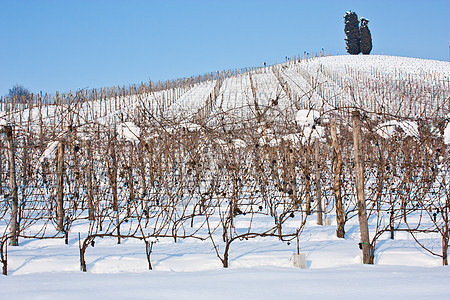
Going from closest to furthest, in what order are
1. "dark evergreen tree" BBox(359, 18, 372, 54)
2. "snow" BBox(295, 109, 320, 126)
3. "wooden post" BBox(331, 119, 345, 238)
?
1. "snow" BBox(295, 109, 320, 126)
2. "wooden post" BBox(331, 119, 345, 238)
3. "dark evergreen tree" BBox(359, 18, 372, 54)

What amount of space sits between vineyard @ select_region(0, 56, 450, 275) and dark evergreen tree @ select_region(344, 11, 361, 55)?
18.4 ft

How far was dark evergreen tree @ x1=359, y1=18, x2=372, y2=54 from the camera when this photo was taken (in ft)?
144

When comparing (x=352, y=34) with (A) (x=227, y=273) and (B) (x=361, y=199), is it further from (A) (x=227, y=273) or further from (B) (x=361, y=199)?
(A) (x=227, y=273)

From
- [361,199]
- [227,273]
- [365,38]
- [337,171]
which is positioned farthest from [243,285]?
[365,38]

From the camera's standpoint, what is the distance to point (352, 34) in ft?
146

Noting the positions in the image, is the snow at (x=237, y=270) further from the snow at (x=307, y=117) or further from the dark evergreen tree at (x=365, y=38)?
the dark evergreen tree at (x=365, y=38)

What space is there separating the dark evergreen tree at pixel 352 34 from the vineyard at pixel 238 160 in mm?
5598

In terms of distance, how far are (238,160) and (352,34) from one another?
4324 centimetres

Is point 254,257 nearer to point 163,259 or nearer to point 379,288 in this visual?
point 163,259

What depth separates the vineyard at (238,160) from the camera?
3250 millimetres

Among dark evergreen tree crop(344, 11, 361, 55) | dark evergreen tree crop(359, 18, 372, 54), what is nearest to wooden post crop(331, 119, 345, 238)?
dark evergreen tree crop(344, 11, 361, 55)

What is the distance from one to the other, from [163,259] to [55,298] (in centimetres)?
119

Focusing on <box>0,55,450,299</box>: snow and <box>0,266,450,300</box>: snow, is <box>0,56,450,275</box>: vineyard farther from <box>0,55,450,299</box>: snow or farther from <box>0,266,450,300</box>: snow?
<box>0,266,450,300</box>: snow

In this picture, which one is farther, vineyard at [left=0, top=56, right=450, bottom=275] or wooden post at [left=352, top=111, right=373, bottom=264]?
vineyard at [left=0, top=56, right=450, bottom=275]
